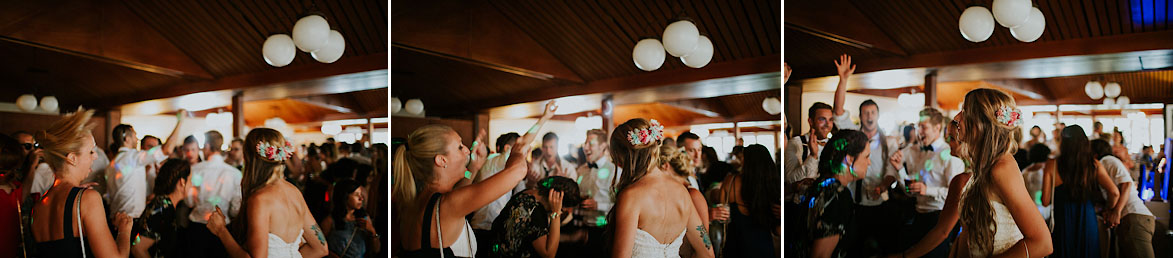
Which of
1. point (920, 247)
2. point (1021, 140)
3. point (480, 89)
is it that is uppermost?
point (480, 89)

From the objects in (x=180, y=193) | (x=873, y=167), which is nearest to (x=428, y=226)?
(x=180, y=193)

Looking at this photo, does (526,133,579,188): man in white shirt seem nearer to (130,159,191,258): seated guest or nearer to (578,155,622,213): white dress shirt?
(578,155,622,213): white dress shirt

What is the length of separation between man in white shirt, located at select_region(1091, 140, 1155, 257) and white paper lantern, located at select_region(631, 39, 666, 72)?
5.70ft

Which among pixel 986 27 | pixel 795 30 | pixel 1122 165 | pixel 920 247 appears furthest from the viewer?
pixel 795 30

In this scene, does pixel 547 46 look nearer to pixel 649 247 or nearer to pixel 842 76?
pixel 649 247

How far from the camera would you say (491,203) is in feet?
10.5

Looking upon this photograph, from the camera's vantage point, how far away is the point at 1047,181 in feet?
9.41

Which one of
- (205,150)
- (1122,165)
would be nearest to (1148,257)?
(1122,165)

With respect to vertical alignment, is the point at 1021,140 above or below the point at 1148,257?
above

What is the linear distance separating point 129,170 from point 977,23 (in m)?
3.64

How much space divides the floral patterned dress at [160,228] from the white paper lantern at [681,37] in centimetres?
231

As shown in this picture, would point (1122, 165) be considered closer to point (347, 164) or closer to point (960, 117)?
point (960, 117)

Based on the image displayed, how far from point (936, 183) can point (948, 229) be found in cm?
20

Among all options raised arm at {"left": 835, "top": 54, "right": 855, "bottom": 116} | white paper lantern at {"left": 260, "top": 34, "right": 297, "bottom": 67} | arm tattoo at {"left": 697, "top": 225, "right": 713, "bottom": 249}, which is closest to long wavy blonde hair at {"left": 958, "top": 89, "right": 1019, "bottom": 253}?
raised arm at {"left": 835, "top": 54, "right": 855, "bottom": 116}
